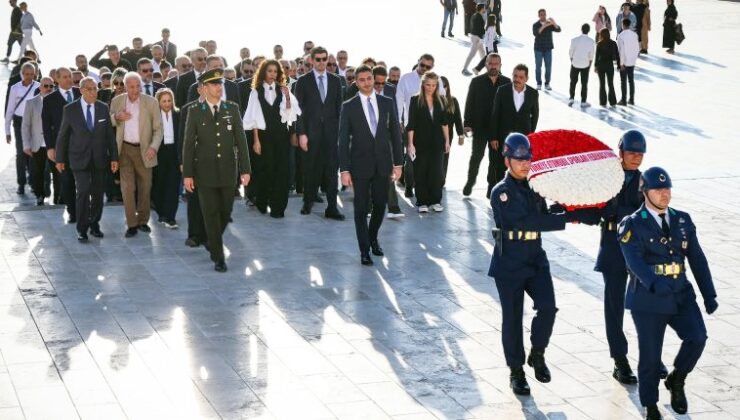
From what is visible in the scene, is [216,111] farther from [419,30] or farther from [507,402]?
[419,30]

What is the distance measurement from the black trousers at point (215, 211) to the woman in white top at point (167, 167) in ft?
6.27

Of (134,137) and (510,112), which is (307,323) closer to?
(134,137)

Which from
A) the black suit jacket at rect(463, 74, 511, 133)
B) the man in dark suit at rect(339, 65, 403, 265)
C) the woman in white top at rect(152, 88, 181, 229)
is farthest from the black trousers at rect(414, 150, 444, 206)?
the woman in white top at rect(152, 88, 181, 229)

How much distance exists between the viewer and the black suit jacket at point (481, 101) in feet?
55.7

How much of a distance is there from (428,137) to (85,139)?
4.06 m

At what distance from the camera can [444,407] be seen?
9305mm

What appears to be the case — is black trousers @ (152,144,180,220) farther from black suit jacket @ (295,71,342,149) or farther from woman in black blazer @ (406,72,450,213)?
woman in black blazer @ (406,72,450,213)

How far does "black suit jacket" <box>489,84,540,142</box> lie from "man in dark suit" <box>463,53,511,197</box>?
44 centimetres

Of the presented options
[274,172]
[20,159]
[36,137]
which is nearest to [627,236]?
[274,172]

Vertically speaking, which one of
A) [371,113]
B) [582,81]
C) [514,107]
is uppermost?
[371,113]

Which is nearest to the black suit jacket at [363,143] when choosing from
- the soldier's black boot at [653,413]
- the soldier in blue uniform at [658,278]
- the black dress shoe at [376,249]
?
the black dress shoe at [376,249]

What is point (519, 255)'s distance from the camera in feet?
31.4

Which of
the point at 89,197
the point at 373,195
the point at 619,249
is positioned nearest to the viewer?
the point at 619,249

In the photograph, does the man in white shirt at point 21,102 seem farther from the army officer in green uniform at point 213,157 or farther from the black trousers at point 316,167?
the army officer in green uniform at point 213,157
